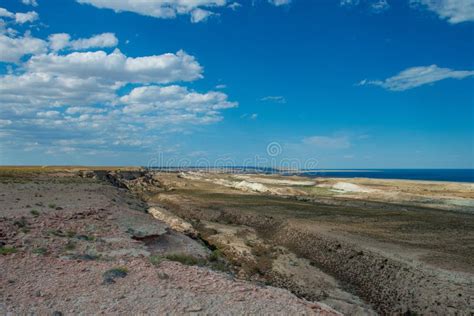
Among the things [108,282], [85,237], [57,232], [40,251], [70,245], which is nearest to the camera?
[108,282]

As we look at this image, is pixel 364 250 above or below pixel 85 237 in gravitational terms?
below

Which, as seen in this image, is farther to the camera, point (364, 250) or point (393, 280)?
point (364, 250)

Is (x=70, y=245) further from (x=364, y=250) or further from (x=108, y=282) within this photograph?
Answer: (x=364, y=250)

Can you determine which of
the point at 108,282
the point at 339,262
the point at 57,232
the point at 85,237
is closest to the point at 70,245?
the point at 85,237

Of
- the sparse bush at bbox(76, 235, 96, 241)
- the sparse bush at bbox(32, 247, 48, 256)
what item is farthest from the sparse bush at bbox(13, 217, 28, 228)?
the sparse bush at bbox(32, 247, 48, 256)

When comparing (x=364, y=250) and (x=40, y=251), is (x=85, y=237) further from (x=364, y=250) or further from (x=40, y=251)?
(x=364, y=250)

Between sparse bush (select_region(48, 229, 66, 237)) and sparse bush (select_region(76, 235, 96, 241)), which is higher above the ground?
sparse bush (select_region(48, 229, 66, 237))

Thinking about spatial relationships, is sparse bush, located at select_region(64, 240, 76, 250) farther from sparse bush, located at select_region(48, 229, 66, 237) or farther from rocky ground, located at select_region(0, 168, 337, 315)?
sparse bush, located at select_region(48, 229, 66, 237)

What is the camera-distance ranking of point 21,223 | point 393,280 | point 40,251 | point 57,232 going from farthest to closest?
point 21,223 → point 57,232 → point 393,280 → point 40,251

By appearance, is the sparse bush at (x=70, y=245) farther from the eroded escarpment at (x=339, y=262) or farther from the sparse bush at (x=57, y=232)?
the eroded escarpment at (x=339, y=262)

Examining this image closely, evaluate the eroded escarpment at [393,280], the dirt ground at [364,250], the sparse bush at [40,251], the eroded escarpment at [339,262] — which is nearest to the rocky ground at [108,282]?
the sparse bush at [40,251]

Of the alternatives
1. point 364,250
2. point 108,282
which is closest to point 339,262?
point 364,250

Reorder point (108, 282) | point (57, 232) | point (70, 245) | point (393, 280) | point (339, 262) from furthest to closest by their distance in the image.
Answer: point (339, 262) < point (57, 232) < point (393, 280) < point (70, 245) < point (108, 282)

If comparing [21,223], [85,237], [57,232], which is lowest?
[85,237]
